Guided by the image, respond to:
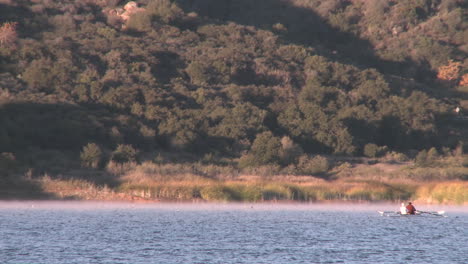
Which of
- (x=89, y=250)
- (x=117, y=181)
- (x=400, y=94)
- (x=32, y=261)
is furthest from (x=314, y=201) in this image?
(x=400, y=94)

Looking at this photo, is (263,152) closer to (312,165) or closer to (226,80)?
(312,165)

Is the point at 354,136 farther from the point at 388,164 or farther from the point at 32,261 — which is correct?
the point at 32,261

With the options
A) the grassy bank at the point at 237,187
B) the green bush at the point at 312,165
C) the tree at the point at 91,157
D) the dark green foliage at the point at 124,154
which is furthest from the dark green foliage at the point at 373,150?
the tree at the point at 91,157

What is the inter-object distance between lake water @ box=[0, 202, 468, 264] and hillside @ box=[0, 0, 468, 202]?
35.9 ft

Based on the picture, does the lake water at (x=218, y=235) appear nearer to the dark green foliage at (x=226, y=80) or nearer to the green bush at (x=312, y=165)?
the green bush at (x=312, y=165)

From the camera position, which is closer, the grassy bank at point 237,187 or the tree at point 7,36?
the grassy bank at point 237,187

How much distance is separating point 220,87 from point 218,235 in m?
60.6

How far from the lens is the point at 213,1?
135625 mm

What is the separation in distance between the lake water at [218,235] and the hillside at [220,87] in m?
10.9

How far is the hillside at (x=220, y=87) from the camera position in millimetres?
75312

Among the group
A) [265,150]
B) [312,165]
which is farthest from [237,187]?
[265,150]

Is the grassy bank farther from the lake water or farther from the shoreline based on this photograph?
the lake water

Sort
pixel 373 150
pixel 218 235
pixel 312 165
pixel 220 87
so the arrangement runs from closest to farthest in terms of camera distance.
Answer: pixel 218 235 < pixel 312 165 < pixel 373 150 < pixel 220 87

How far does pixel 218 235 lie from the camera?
38.7m
